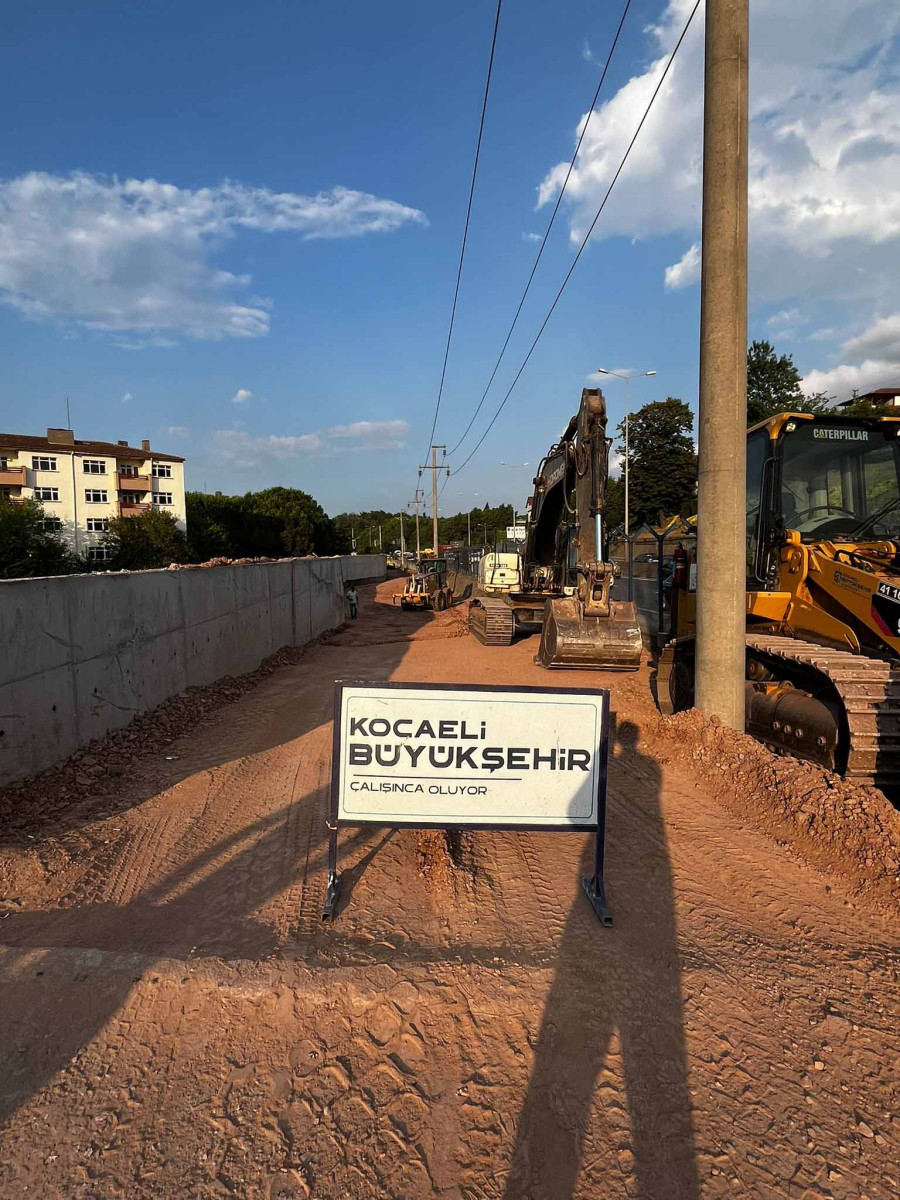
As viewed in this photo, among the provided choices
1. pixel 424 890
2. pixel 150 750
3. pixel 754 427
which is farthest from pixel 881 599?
pixel 150 750

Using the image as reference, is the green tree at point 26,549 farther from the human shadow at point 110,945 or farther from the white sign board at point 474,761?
the white sign board at point 474,761

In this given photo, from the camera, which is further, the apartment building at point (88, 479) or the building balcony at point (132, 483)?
the building balcony at point (132, 483)

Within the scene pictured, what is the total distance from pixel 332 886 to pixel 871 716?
3948 millimetres

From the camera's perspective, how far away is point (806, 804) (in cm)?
473

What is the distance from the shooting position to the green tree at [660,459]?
44.7 meters

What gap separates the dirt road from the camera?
7.36ft

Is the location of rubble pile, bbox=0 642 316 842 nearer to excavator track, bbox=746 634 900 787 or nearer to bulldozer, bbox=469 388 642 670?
bulldozer, bbox=469 388 642 670

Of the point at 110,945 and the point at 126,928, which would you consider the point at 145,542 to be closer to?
the point at 126,928

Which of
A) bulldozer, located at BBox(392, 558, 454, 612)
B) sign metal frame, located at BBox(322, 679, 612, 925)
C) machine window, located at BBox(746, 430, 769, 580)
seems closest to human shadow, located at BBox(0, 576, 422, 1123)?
sign metal frame, located at BBox(322, 679, 612, 925)

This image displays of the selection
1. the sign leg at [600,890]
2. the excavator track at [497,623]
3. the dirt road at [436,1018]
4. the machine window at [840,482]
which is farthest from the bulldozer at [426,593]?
the sign leg at [600,890]

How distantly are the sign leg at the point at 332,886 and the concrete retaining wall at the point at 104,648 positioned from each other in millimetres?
2982

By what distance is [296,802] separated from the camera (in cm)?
541

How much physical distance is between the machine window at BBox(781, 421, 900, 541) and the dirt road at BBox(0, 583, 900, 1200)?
3.38 meters

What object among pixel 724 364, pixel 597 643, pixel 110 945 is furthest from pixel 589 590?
pixel 110 945
